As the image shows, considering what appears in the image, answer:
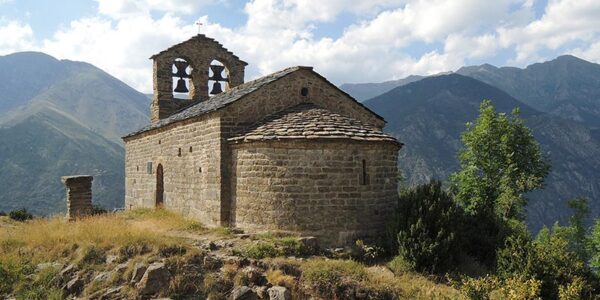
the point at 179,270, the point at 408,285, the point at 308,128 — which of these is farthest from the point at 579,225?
the point at 179,270

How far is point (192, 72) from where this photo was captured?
1858 centimetres

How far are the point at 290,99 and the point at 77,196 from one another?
786cm

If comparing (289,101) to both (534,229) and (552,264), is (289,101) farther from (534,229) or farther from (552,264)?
(534,229)

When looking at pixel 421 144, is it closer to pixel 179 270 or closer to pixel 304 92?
pixel 304 92

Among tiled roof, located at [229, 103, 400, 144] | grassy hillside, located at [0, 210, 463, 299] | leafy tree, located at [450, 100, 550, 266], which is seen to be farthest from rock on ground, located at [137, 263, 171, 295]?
leafy tree, located at [450, 100, 550, 266]

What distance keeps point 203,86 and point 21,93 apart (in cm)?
21545

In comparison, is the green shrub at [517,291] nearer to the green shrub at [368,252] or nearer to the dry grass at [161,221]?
the green shrub at [368,252]

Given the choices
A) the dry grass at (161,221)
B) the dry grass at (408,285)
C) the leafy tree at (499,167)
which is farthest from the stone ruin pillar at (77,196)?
the leafy tree at (499,167)

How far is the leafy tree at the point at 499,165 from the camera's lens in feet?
62.7

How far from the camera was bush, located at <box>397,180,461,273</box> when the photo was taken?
9.62 metres

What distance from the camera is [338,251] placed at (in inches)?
403

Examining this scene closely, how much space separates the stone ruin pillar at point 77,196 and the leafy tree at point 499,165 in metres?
15.4

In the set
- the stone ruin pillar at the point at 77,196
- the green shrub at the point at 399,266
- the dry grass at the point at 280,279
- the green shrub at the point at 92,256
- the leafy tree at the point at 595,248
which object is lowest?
the leafy tree at the point at 595,248

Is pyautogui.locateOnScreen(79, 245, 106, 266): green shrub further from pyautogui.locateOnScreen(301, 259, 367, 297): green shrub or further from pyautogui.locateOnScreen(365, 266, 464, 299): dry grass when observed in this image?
pyautogui.locateOnScreen(365, 266, 464, 299): dry grass
